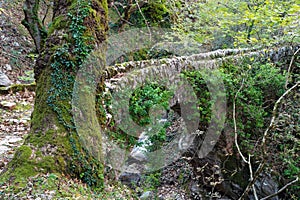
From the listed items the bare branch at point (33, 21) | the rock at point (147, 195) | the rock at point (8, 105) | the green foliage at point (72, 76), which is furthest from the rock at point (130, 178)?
the green foliage at point (72, 76)

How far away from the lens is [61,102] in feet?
10.4

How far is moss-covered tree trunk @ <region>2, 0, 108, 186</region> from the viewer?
2844 millimetres

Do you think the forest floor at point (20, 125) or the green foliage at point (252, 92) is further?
the green foliage at point (252, 92)

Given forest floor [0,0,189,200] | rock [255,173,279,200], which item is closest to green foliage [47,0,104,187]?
forest floor [0,0,189,200]

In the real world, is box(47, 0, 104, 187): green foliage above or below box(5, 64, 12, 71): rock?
above

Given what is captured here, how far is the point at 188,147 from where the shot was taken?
726 cm

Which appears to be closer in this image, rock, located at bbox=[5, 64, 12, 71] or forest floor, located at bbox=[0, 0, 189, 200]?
forest floor, located at bbox=[0, 0, 189, 200]

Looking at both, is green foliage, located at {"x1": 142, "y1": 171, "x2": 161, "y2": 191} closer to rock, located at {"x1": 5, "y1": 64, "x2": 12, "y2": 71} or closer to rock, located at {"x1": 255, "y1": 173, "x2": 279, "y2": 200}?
rock, located at {"x1": 255, "y1": 173, "x2": 279, "y2": 200}

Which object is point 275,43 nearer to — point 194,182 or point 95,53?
point 194,182

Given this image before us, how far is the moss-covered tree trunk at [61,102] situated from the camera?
2.84 meters

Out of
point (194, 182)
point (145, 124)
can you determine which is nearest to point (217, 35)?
point (194, 182)

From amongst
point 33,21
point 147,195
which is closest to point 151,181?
point 147,195

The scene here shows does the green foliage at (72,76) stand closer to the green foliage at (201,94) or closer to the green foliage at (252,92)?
the green foliage at (201,94)

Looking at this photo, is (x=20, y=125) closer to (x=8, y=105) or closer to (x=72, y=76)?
(x=8, y=105)
